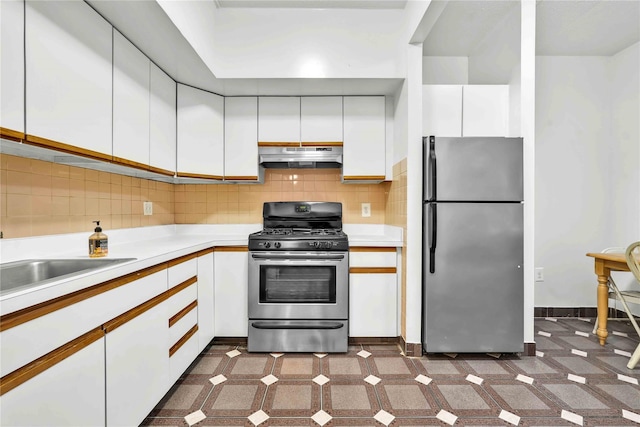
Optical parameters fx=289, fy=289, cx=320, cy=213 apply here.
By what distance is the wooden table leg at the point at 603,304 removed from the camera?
2.35m

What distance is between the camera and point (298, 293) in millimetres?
2314

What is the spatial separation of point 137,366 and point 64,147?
1092 mm

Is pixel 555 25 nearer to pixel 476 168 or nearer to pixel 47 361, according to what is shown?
pixel 476 168

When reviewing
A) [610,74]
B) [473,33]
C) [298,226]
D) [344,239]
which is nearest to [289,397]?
[344,239]

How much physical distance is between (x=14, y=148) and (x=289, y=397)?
74.9 inches

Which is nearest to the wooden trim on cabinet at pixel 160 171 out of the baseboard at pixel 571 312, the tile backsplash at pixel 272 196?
the tile backsplash at pixel 272 196

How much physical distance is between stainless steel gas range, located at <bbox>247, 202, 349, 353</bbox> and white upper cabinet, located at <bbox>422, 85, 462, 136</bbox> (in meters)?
1.25

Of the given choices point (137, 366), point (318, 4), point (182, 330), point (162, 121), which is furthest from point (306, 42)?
point (137, 366)

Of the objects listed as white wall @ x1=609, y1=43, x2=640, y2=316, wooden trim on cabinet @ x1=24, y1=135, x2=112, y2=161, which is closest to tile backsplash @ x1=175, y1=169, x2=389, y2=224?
wooden trim on cabinet @ x1=24, y1=135, x2=112, y2=161

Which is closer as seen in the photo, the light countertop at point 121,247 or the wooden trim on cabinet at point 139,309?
the light countertop at point 121,247

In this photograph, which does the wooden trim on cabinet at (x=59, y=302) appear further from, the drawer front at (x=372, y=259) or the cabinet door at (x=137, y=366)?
the drawer front at (x=372, y=259)

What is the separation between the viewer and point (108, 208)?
2.07 metres

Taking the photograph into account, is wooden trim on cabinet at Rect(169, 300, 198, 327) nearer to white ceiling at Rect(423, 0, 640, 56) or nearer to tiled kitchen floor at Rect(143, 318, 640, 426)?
tiled kitchen floor at Rect(143, 318, 640, 426)

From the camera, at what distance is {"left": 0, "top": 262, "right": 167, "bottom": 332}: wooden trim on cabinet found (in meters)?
0.81
